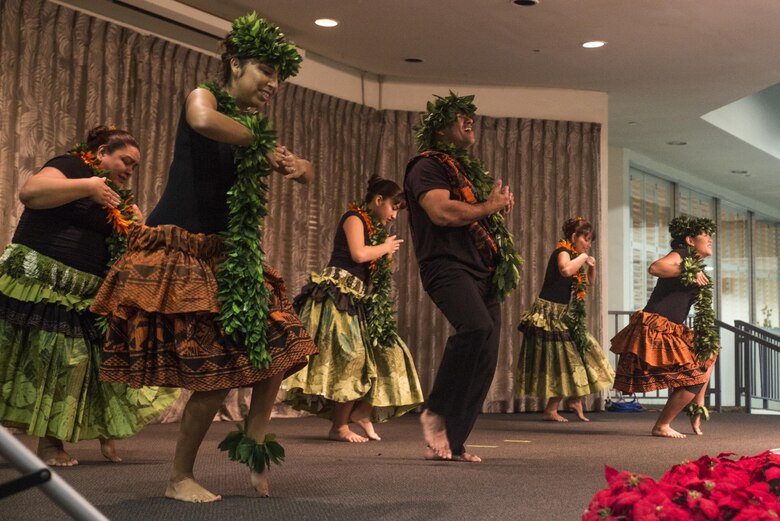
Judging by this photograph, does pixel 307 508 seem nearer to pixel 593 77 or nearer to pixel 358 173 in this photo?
pixel 358 173

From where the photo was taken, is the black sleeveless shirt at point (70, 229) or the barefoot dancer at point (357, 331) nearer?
the black sleeveless shirt at point (70, 229)

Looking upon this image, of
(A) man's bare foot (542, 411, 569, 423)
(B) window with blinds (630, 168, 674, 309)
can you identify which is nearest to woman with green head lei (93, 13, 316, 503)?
(A) man's bare foot (542, 411, 569, 423)

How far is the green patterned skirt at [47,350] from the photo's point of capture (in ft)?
11.3

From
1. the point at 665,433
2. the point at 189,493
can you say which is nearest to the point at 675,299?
the point at 665,433

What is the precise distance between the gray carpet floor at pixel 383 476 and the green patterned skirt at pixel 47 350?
0.19 meters

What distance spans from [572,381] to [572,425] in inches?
13.9

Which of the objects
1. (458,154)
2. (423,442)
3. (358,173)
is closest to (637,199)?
(358,173)

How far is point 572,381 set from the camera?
6.86 metres

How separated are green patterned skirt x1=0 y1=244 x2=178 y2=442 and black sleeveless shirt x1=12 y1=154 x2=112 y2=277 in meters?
0.04

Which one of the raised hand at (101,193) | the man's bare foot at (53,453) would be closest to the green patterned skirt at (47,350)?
the man's bare foot at (53,453)

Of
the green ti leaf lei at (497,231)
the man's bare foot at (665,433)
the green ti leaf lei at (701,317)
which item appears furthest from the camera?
the man's bare foot at (665,433)

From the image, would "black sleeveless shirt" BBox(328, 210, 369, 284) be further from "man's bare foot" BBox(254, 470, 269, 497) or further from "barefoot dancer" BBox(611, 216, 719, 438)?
"man's bare foot" BBox(254, 470, 269, 497)

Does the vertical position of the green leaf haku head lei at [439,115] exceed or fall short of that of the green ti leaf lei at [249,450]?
it exceeds it

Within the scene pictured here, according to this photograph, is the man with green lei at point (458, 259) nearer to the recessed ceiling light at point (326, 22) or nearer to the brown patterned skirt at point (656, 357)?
the brown patterned skirt at point (656, 357)
